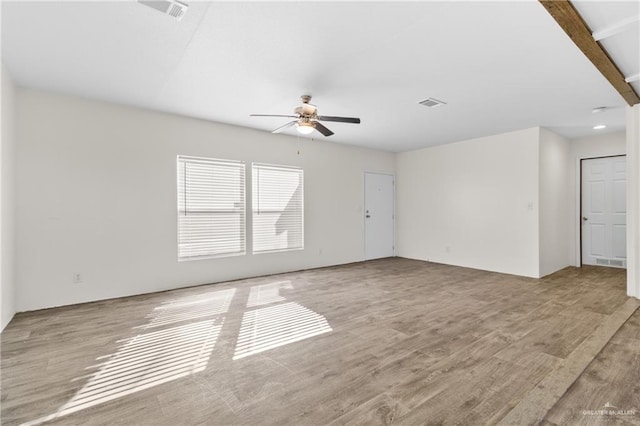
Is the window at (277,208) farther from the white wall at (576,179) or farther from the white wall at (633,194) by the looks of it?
the white wall at (576,179)

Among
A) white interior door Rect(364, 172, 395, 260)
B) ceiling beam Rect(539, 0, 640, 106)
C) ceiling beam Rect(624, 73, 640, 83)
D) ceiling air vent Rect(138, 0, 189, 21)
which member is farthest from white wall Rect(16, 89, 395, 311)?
ceiling beam Rect(624, 73, 640, 83)

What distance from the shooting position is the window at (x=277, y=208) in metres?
5.38

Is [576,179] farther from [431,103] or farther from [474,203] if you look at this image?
[431,103]

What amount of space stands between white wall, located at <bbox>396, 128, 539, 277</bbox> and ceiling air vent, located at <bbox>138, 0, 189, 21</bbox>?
5.55 metres

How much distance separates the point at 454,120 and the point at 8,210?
19.2ft

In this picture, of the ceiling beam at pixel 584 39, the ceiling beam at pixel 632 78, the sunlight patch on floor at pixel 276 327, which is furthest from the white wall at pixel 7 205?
the ceiling beam at pixel 632 78

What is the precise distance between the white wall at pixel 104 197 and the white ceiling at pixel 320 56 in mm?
347

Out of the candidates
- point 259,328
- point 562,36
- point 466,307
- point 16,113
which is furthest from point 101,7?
point 466,307

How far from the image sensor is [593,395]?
1.95 metres

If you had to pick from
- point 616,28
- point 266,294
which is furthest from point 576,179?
point 266,294

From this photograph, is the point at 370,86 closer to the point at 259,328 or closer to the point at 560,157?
the point at 259,328

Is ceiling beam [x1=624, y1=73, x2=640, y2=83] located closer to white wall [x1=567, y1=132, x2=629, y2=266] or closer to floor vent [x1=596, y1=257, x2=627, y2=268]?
white wall [x1=567, y1=132, x2=629, y2=266]

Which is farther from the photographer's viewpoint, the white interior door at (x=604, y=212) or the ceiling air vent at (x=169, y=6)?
the white interior door at (x=604, y=212)

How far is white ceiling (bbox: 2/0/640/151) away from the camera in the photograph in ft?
7.24
